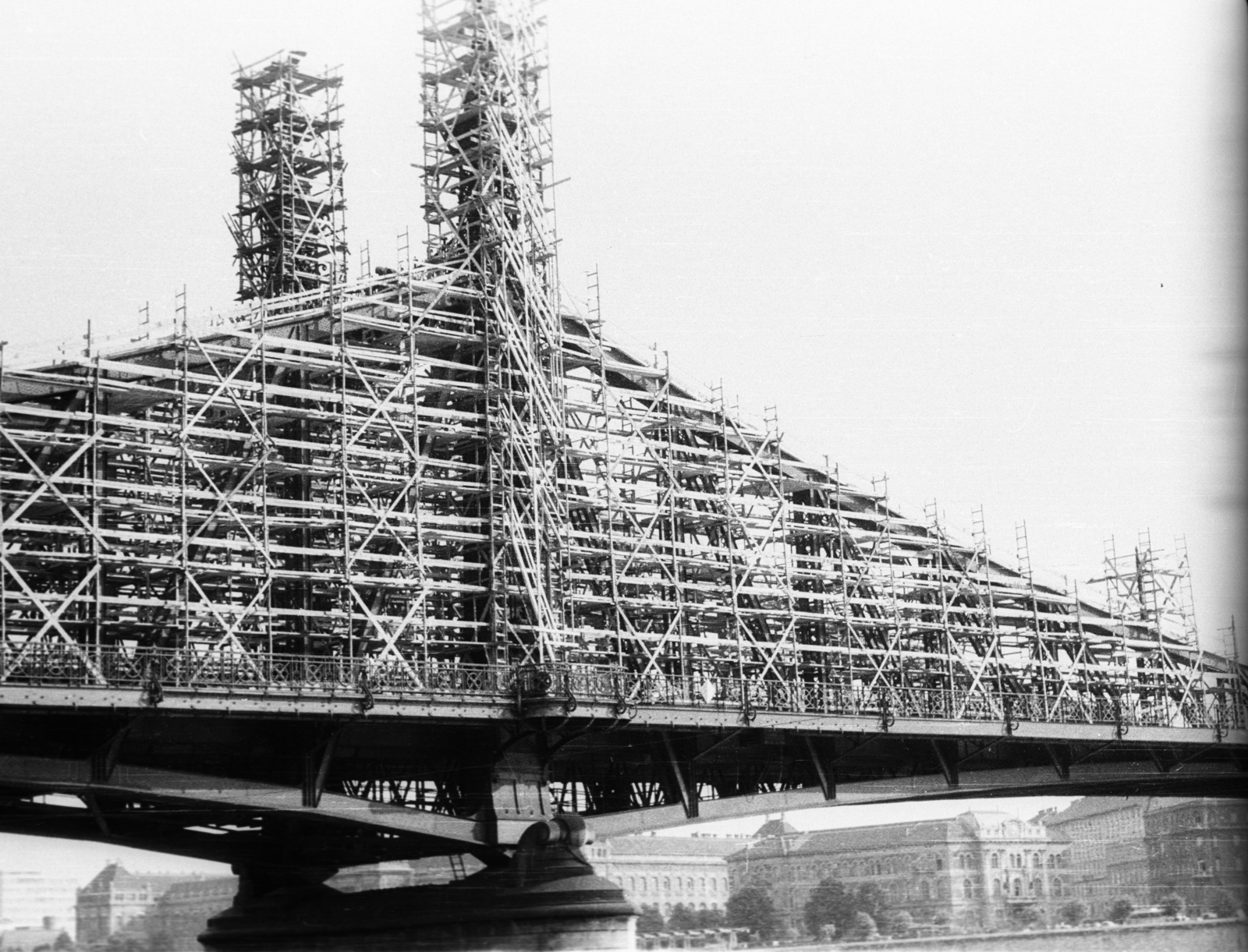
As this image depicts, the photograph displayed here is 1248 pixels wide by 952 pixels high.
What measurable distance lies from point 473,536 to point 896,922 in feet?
163

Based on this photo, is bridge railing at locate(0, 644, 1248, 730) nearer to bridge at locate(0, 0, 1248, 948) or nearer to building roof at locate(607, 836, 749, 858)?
bridge at locate(0, 0, 1248, 948)

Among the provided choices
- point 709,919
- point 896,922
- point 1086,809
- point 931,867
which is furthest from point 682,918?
point 1086,809

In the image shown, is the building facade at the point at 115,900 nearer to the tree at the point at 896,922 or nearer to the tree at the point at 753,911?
the tree at the point at 753,911

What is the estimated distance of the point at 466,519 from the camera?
2618 inches

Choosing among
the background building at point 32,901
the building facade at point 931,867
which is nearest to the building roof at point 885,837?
the building facade at point 931,867

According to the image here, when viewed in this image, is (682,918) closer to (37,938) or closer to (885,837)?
(885,837)

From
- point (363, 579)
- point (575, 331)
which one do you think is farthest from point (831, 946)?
point (363, 579)

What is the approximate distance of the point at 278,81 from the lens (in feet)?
301

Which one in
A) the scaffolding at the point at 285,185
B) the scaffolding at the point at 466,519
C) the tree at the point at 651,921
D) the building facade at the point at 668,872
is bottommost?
the tree at the point at 651,921

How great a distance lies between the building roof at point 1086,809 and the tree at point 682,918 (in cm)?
3044

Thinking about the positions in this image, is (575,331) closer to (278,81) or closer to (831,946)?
(278,81)

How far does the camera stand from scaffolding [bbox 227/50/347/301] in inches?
3573

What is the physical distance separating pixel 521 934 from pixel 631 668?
49.7ft

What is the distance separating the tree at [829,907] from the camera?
344 ft
